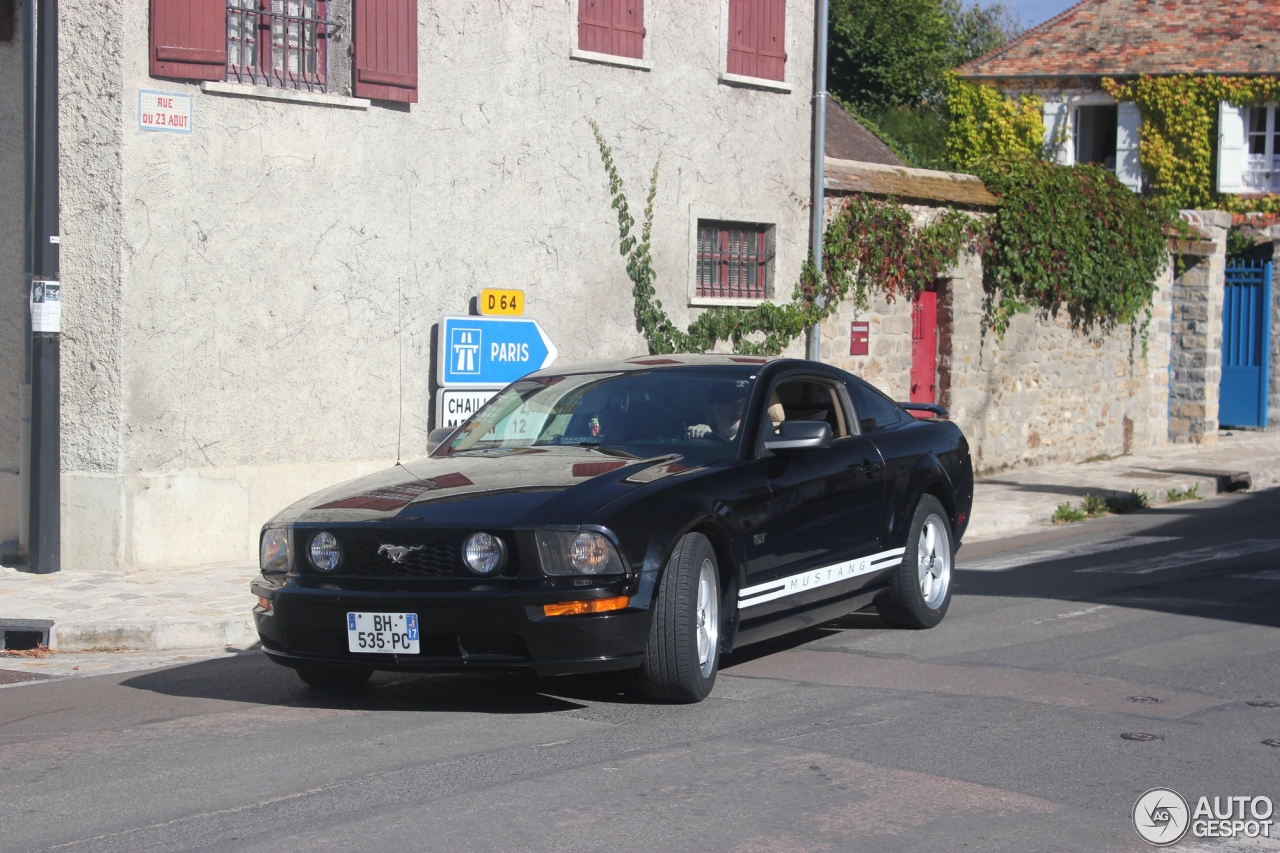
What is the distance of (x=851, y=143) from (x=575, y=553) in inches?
832

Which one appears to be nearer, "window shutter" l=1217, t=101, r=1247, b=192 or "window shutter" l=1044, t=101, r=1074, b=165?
"window shutter" l=1217, t=101, r=1247, b=192

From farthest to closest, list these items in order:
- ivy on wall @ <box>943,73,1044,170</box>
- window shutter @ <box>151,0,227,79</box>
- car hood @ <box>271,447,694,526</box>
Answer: ivy on wall @ <box>943,73,1044,170</box> < window shutter @ <box>151,0,227,79</box> < car hood @ <box>271,447,694,526</box>

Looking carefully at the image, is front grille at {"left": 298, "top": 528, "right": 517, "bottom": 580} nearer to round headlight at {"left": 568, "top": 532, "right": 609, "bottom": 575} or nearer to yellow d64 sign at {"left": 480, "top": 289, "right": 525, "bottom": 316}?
round headlight at {"left": 568, "top": 532, "right": 609, "bottom": 575}

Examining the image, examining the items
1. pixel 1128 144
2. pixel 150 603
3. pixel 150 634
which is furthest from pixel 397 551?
pixel 1128 144

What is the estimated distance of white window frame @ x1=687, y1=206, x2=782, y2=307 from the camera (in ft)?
47.0

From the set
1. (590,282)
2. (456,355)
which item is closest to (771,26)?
(590,282)

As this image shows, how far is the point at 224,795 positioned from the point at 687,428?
294cm

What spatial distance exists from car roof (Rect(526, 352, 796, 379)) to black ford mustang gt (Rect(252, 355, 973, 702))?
0.07 feet

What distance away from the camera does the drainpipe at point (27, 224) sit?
10.1 m

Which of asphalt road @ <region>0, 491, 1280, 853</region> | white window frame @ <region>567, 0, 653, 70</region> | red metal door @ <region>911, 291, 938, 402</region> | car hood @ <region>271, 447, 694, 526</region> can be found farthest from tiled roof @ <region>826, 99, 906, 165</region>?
car hood @ <region>271, 447, 694, 526</region>

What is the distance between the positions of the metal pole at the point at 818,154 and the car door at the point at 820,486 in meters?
7.44

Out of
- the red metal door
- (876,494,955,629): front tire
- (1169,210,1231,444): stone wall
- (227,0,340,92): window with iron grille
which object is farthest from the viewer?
(1169,210,1231,444): stone wall

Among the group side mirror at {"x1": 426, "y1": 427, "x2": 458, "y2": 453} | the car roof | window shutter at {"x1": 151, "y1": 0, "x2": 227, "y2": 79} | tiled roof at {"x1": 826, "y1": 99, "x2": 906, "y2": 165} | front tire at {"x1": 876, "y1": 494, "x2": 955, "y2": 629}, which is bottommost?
front tire at {"x1": 876, "y1": 494, "x2": 955, "y2": 629}

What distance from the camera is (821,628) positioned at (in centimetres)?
834
